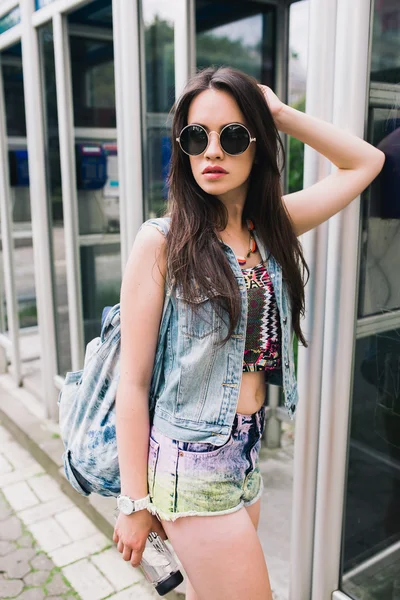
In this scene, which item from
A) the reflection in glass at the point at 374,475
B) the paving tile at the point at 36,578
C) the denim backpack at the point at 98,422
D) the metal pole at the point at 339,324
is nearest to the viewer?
the denim backpack at the point at 98,422

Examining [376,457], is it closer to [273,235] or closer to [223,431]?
[223,431]

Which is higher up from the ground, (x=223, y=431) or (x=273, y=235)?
(x=273, y=235)

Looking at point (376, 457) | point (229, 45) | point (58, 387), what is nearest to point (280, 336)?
point (376, 457)

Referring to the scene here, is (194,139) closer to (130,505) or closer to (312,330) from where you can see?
(312,330)

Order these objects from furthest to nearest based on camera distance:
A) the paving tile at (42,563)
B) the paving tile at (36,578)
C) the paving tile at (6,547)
→ 1. the paving tile at (6,547)
2. the paving tile at (42,563)
3. the paving tile at (36,578)

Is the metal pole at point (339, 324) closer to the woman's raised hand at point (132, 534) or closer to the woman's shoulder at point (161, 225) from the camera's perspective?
the woman's shoulder at point (161, 225)

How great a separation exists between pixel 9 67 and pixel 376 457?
155 inches

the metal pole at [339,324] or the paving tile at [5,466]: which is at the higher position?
the metal pole at [339,324]

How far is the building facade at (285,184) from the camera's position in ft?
6.18

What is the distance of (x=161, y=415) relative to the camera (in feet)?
5.22

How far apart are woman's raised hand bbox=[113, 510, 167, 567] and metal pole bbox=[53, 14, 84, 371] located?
2374 millimetres

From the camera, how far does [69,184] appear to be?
3.67 meters

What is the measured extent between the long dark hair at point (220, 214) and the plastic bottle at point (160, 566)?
60 centimetres

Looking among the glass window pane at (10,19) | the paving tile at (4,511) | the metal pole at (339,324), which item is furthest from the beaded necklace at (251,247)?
the glass window pane at (10,19)
